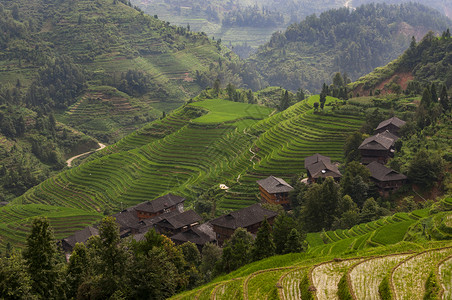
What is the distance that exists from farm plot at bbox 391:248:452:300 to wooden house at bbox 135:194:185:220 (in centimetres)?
3581

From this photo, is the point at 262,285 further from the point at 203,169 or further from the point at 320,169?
the point at 203,169

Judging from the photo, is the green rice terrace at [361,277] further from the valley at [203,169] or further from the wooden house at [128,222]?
the wooden house at [128,222]

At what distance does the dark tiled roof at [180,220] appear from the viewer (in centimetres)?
4631

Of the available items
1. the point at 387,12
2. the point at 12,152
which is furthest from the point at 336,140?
the point at 387,12

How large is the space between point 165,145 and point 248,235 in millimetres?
36439

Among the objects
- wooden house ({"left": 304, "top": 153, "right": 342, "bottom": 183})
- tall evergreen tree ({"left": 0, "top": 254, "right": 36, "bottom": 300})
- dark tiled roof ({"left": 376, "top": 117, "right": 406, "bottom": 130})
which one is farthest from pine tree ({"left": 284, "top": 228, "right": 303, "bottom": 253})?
dark tiled roof ({"left": 376, "top": 117, "right": 406, "bottom": 130})

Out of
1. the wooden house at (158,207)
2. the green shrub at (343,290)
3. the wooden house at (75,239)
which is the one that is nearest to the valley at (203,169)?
the green shrub at (343,290)

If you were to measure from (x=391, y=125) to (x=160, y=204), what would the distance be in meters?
26.6

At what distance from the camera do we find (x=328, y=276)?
19.2m

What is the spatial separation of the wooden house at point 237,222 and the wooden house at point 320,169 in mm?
6835

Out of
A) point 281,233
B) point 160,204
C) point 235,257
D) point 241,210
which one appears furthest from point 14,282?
point 160,204

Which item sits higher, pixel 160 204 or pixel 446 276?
pixel 446 276

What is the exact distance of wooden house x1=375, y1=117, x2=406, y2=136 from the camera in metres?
54.8

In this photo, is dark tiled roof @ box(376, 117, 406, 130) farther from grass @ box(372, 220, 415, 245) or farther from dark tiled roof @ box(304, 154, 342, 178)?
grass @ box(372, 220, 415, 245)
